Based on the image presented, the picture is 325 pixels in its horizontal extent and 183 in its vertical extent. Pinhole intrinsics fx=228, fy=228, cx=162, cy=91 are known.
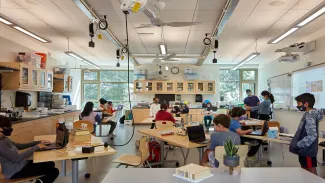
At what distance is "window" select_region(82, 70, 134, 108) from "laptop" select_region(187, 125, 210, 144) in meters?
8.95

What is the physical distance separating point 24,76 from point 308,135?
5.95 meters

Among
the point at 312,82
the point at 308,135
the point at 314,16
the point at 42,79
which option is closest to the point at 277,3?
the point at 314,16

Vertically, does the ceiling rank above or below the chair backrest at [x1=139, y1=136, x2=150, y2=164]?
above

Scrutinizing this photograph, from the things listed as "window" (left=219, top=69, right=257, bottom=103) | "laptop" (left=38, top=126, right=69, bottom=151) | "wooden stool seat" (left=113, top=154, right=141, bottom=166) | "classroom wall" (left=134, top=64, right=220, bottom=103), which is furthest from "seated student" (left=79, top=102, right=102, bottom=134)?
"window" (left=219, top=69, right=257, bottom=103)

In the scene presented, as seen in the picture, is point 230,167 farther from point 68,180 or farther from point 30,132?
point 30,132

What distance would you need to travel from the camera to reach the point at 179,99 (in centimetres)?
1159

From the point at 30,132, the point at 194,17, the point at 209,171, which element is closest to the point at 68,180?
the point at 30,132

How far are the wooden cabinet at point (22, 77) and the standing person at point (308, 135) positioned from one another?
5608 mm

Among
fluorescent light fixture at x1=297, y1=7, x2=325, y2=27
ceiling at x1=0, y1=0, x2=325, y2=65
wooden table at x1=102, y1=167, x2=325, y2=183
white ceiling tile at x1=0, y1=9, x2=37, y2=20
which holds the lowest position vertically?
wooden table at x1=102, y1=167, x2=325, y2=183

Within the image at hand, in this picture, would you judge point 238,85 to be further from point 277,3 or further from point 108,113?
point 277,3

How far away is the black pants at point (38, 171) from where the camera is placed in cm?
262

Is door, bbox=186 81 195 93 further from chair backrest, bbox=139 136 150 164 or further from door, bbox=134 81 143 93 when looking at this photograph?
chair backrest, bbox=139 136 150 164

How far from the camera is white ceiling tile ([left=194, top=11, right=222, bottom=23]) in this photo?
4762mm

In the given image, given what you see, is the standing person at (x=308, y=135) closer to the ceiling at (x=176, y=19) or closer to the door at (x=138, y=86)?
the ceiling at (x=176, y=19)
